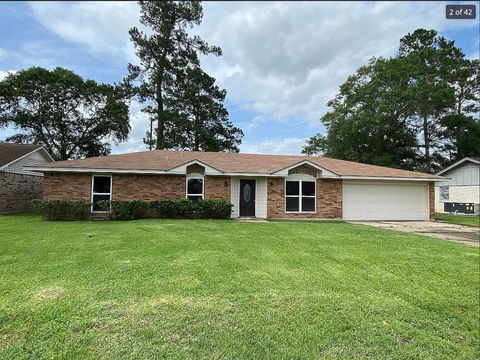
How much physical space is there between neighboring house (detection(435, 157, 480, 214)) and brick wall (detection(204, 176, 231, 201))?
52.6ft

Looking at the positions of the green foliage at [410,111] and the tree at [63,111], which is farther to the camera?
the green foliage at [410,111]

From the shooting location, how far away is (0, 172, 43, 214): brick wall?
16938 mm

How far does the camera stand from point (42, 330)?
3662 millimetres

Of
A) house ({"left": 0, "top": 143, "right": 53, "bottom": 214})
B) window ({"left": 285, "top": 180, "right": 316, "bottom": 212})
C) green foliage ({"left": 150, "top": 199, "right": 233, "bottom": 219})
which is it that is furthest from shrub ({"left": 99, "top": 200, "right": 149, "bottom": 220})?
window ({"left": 285, "top": 180, "right": 316, "bottom": 212})

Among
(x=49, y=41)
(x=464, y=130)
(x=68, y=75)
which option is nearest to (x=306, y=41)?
(x=49, y=41)

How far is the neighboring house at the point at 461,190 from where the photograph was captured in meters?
22.4

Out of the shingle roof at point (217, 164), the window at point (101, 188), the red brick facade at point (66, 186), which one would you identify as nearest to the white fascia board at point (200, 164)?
the shingle roof at point (217, 164)

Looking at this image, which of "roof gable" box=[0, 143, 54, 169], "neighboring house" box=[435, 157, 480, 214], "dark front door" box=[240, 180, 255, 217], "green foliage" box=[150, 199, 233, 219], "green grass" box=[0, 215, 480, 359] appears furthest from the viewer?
"neighboring house" box=[435, 157, 480, 214]

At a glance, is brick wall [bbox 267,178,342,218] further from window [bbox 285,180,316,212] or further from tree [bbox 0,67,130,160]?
tree [bbox 0,67,130,160]

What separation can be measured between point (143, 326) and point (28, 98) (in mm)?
28826

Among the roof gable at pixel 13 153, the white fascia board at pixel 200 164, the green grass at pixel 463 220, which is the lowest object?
the green grass at pixel 463 220

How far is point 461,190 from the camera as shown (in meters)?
23.5

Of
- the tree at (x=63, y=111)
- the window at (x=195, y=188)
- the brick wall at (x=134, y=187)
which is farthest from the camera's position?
the tree at (x=63, y=111)

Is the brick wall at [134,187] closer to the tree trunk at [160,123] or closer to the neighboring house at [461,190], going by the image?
the tree trunk at [160,123]
